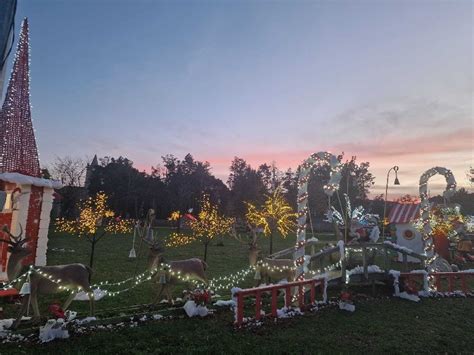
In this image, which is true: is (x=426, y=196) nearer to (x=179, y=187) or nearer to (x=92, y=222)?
(x=92, y=222)

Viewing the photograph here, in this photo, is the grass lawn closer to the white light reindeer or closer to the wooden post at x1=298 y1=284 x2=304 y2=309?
the wooden post at x1=298 y1=284 x2=304 y2=309

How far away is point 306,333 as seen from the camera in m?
8.17

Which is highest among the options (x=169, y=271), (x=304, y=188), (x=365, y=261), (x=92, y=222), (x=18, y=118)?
(x=18, y=118)

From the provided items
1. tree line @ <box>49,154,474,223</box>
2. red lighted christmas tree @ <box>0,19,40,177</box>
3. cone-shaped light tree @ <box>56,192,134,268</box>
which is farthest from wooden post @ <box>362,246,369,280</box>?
tree line @ <box>49,154,474,223</box>

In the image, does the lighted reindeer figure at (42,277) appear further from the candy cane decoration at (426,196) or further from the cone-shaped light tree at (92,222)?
the candy cane decoration at (426,196)

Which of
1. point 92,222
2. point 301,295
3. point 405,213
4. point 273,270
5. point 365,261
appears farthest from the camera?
point 405,213

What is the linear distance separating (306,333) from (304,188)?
209 inches

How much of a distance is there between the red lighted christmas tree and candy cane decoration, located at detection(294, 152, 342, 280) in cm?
1175

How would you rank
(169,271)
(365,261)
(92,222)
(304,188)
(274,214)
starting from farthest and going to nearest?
(274,214)
(92,222)
(365,261)
(304,188)
(169,271)

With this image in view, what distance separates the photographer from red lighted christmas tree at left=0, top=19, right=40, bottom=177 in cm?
1460

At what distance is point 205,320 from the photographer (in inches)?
346

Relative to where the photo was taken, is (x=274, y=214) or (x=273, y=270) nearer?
(x=273, y=270)

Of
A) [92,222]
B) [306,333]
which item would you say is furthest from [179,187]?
[306,333]

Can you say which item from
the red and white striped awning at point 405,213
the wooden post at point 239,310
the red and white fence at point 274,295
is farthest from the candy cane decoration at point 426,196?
the red and white striped awning at point 405,213
